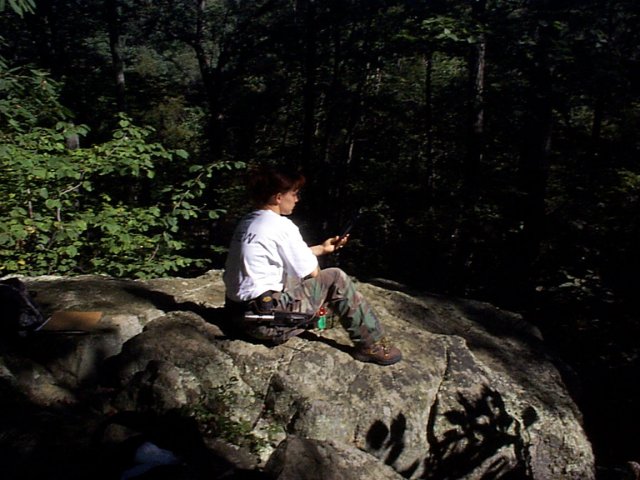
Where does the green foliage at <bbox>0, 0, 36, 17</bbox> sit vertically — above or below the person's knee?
above

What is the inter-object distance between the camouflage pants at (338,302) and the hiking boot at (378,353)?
6 centimetres

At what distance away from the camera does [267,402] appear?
421cm

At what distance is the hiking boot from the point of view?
4555mm

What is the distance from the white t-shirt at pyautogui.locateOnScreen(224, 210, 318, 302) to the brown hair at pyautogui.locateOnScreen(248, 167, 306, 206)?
0.41 ft

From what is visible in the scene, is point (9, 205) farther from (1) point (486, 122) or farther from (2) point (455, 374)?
(1) point (486, 122)

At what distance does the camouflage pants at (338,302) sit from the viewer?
4.37 metres

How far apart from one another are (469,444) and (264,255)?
2239 mm

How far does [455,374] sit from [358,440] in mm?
1155

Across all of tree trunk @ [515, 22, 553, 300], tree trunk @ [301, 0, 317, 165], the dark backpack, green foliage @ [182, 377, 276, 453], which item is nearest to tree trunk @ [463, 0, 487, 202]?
tree trunk @ [515, 22, 553, 300]

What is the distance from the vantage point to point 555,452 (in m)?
4.63

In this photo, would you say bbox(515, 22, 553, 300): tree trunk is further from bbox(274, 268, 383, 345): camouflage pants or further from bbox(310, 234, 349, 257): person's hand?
bbox(274, 268, 383, 345): camouflage pants

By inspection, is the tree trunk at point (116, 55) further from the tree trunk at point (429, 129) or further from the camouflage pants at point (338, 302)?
the camouflage pants at point (338, 302)

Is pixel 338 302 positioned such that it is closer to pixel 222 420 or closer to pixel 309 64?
pixel 222 420

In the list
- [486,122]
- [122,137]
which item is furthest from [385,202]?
[122,137]
